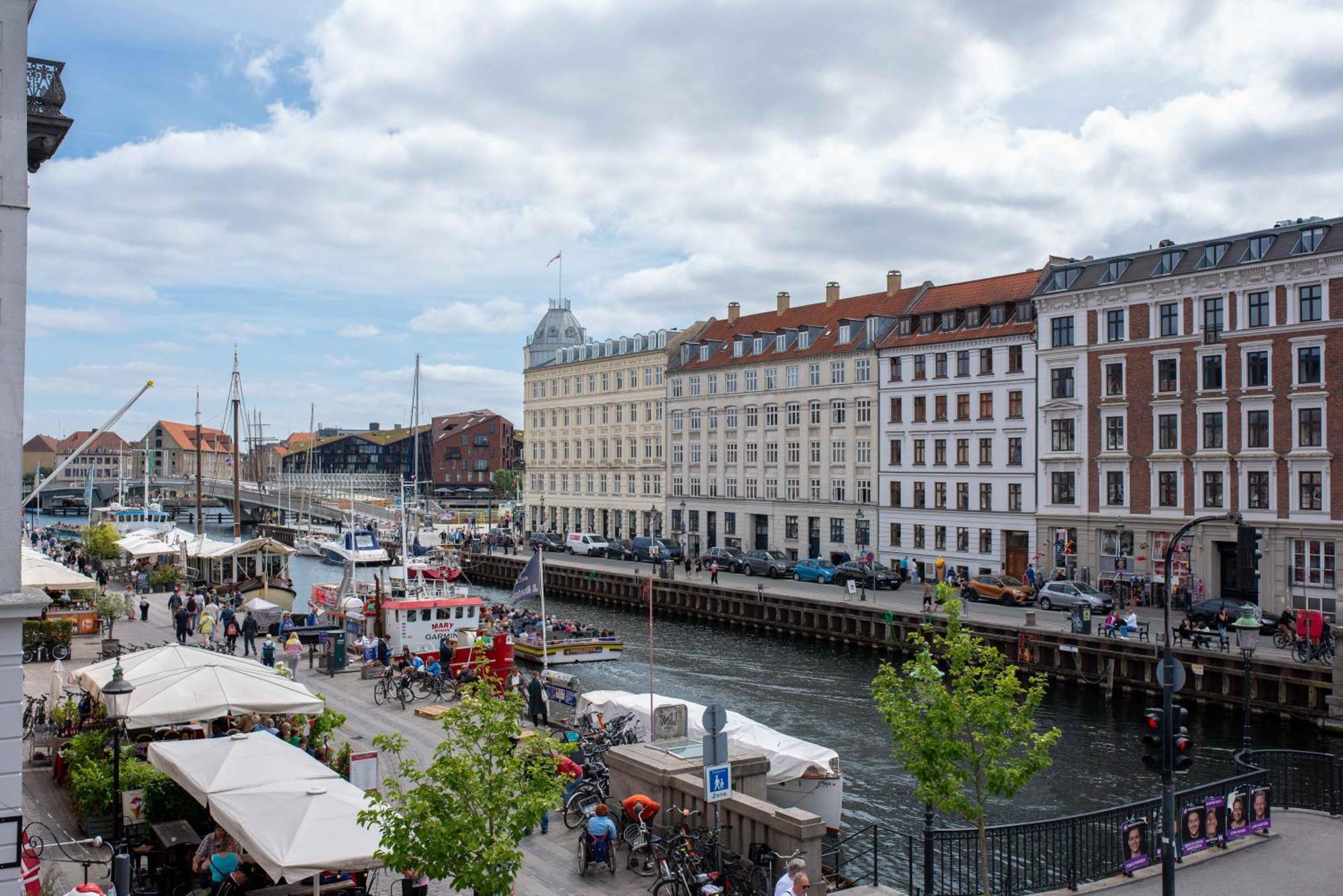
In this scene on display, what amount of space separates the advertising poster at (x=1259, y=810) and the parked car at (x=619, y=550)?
61.2 meters

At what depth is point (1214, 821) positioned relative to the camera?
18688 millimetres

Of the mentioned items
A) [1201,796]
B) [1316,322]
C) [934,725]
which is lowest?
[1201,796]

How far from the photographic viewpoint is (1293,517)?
48.2 m

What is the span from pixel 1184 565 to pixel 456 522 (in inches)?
3907

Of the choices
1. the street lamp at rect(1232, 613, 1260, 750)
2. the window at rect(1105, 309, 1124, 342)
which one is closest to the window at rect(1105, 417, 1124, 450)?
the window at rect(1105, 309, 1124, 342)

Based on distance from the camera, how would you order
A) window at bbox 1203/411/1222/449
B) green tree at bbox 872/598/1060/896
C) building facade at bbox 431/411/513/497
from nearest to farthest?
green tree at bbox 872/598/1060/896, window at bbox 1203/411/1222/449, building facade at bbox 431/411/513/497

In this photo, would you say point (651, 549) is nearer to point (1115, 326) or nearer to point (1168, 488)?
point (1115, 326)

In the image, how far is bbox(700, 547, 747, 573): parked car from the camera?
228ft

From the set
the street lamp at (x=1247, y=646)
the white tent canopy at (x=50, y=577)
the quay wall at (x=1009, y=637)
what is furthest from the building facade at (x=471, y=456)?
the street lamp at (x=1247, y=646)

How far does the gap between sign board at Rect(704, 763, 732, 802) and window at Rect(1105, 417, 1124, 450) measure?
4632 centimetres

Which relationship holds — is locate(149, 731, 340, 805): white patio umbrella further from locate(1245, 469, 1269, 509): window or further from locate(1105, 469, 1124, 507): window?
locate(1105, 469, 1124, 507): window

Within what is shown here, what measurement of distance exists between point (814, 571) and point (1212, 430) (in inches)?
896

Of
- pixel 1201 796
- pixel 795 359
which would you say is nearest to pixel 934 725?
pixel 1201 796

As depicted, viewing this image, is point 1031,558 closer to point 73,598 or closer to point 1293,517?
point 1293,517
